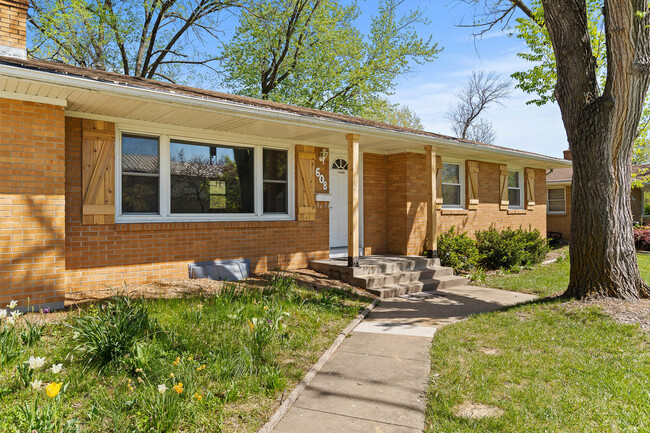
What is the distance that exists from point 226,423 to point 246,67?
20781 mm

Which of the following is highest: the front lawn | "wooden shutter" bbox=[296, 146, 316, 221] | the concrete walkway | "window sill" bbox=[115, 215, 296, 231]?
"wooden shutter" bbox=[296, 146, 316, 221]

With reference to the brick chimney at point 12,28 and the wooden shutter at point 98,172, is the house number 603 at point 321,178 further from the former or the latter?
the brick chimney at point 12,28

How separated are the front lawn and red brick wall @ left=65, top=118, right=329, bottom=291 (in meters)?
1.57

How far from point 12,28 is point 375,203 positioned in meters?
8.08

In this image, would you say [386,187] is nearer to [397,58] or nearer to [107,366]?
[107,366]

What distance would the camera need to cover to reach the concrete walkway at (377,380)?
322 cm

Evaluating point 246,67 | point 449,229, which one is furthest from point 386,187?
point 246,67

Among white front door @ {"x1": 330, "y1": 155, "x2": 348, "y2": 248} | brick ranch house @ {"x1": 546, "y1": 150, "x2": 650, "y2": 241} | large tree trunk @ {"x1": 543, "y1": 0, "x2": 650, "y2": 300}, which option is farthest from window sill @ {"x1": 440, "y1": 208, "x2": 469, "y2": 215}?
brick ranch house @ {"x1": 546, "y1": 150, "x2": 650, "y2": 241}

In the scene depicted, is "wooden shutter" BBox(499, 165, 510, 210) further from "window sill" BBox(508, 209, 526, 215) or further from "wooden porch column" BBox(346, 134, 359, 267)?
"wooden porch column" BBox(346, 134, 359, 267)

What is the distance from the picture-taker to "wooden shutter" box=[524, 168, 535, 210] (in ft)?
49.6

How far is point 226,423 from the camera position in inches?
120

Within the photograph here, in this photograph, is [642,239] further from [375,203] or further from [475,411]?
[475,411]

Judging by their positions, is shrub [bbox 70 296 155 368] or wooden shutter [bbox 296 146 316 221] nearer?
shrub [bbox 70 296 155 368]

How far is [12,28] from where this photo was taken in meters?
6.66
